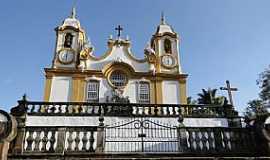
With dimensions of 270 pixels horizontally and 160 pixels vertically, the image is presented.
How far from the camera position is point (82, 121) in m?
12.4

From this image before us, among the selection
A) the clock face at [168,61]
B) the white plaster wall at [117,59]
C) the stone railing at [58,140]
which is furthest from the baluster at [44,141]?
the clock face at [168,61]

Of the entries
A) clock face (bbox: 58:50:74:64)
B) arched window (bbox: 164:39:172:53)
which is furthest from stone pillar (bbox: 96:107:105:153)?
arched window (bbox: 164:39:172:53)

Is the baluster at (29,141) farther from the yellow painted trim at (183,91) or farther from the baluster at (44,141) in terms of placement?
the yellow painted trim at (183,91)

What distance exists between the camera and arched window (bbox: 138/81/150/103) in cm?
1998

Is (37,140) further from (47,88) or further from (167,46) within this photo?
(167,46)

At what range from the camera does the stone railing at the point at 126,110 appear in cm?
1242

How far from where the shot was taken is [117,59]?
21.6 m

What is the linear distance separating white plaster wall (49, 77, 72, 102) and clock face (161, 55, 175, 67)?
26.2 feet

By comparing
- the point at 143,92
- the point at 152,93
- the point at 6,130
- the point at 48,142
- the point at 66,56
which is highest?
the point at 66,56

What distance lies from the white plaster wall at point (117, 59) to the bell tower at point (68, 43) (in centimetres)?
138

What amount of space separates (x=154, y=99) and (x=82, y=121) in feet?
28.0

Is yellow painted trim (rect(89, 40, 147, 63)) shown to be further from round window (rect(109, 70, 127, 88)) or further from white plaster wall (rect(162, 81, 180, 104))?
white plaster wall (rect(162, 81, 180, 104))

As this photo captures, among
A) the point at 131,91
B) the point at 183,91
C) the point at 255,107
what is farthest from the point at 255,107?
the point at 131,91

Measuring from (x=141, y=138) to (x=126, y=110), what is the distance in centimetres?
262
